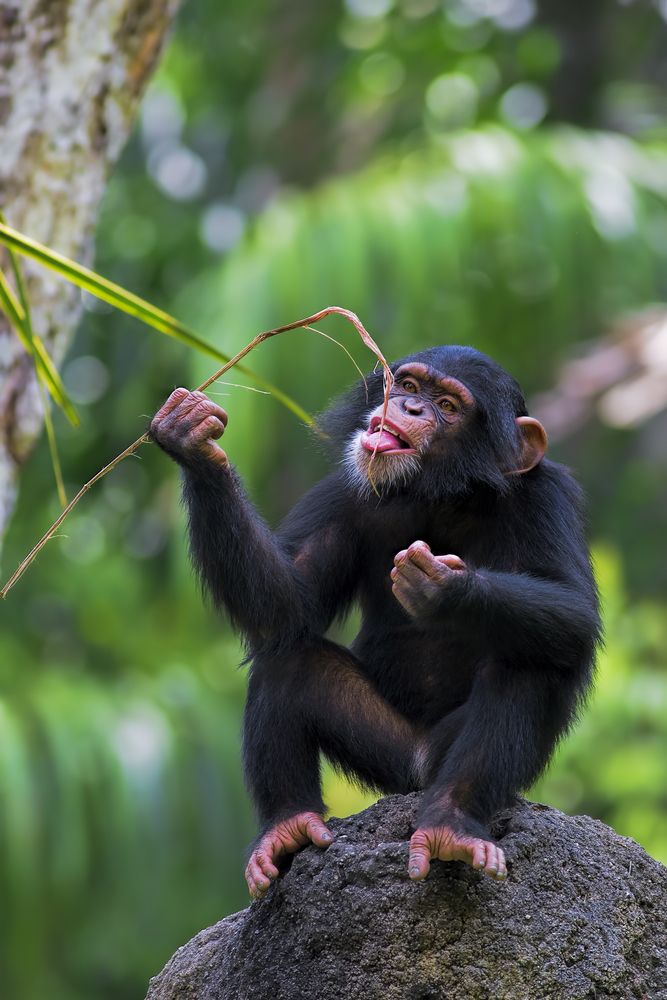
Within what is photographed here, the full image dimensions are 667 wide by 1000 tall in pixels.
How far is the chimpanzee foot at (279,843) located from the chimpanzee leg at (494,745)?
0.32 metres

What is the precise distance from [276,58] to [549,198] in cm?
737

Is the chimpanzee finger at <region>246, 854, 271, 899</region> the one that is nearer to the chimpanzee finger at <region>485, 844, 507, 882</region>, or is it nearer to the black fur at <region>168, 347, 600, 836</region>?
the black fur at <region>168, 347, 600, 836</region>

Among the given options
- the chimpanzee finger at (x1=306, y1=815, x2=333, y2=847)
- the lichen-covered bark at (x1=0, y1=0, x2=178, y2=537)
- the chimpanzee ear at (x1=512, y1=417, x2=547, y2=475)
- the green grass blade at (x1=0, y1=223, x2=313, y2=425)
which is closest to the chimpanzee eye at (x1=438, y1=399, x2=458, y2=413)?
the chimpanzee ear at (x1=512, y1=417, x2=547, y2=475)

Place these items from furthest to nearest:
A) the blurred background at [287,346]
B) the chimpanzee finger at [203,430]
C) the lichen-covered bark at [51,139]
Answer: the blurred background at [287,346]
the lichen-covered bark at [51,139]
the chimpanzee finger at [203,430]

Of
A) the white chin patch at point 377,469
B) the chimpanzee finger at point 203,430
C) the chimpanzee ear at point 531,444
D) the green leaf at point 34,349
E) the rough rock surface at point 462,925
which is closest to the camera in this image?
the green leaf at point 34,349

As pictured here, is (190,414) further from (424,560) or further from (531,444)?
(531,444)

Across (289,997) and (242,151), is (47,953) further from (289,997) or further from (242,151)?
(289,997)

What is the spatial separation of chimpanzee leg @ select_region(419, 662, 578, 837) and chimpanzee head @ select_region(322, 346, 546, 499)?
729mm

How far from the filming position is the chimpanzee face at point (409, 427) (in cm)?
446

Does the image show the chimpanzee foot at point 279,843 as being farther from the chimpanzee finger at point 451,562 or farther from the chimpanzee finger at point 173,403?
the chimpanzee finger at point 173,403

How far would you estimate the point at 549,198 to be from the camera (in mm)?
A: 9961

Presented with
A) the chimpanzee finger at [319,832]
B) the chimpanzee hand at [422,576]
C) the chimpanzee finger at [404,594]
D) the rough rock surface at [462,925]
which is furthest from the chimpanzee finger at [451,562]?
the chimpanzee finger at [319,832]

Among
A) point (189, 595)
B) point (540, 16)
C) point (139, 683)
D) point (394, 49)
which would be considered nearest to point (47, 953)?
point (139, 683)

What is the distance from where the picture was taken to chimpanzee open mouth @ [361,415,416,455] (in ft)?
14.5
